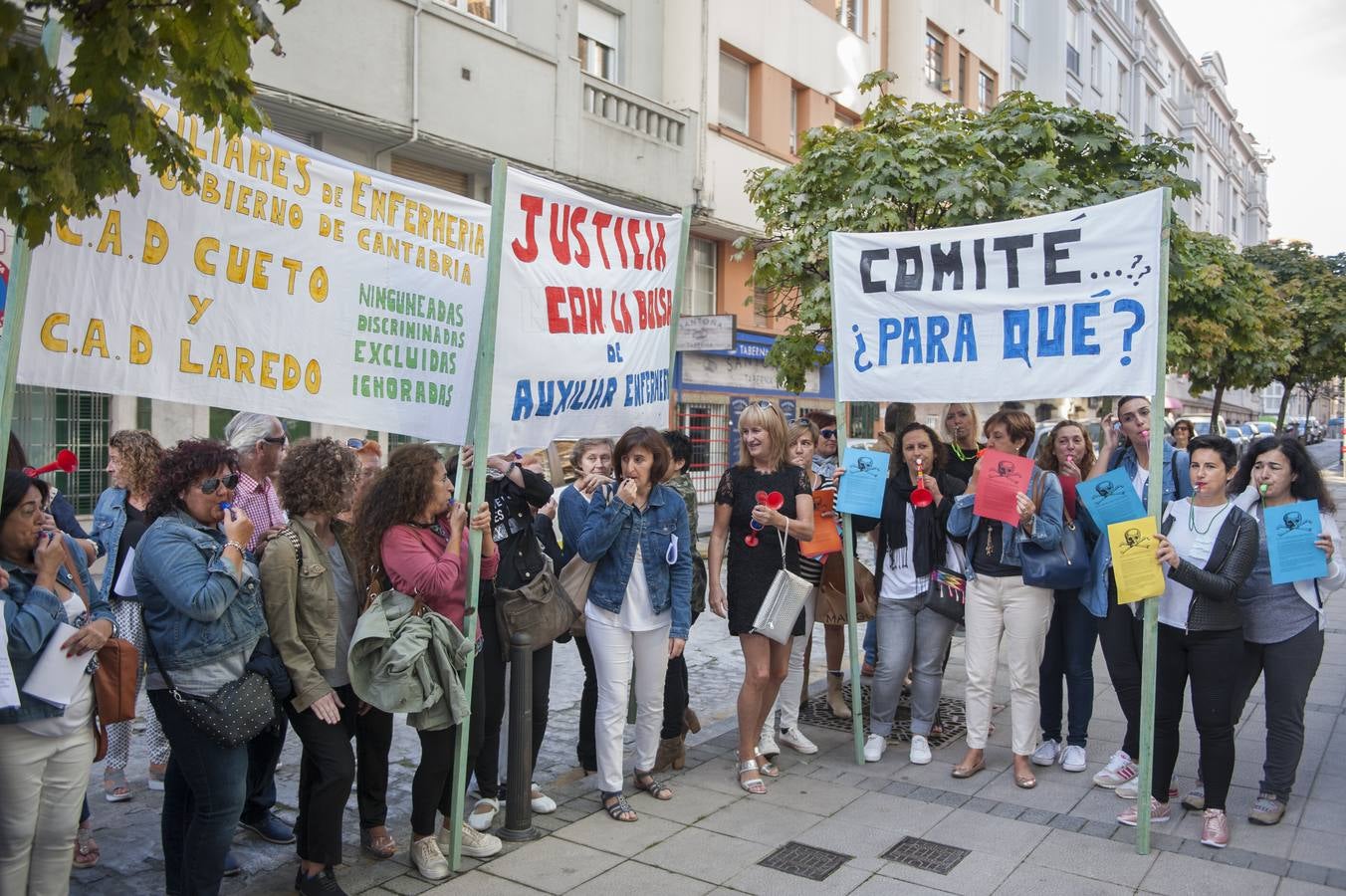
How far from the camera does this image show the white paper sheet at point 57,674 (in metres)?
3.30

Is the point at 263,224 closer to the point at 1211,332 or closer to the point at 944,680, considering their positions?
the point at 944,680

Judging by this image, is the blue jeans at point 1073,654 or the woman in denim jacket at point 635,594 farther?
the blue jeans at point 1073,654

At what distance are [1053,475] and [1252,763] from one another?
208 cm

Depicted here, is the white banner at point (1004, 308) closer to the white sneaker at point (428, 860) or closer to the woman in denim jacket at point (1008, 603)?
the woman in denim jacket at point (1008, 603)

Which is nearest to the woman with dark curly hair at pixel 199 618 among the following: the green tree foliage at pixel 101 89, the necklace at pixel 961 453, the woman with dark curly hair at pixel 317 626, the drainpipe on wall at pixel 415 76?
the woman with dark curly hair at pixel 317 626

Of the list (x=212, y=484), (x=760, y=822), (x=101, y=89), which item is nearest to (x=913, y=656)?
(x=760, y=822)

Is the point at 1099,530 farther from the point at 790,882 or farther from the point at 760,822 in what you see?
the point at 790,882

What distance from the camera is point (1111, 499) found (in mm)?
5117

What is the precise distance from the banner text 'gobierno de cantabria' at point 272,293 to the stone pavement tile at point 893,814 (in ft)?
8.78

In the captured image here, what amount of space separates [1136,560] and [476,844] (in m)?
3.23

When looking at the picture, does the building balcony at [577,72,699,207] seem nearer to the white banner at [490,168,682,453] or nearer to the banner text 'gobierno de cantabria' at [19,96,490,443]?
the white banner at [490,168,682,453]

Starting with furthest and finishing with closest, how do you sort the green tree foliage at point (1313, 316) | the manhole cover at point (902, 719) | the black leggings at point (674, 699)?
the green tree foliage at point (1313, 316)
the manhole cover at point (902, 719)
the black leggings at point (674, 699)

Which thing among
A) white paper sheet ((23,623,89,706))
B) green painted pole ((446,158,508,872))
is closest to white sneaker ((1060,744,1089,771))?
green painted pole ((446,158,508,872))

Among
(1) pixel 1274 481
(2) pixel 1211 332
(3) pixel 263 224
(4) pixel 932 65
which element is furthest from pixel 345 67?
(4) pixel 932 65
